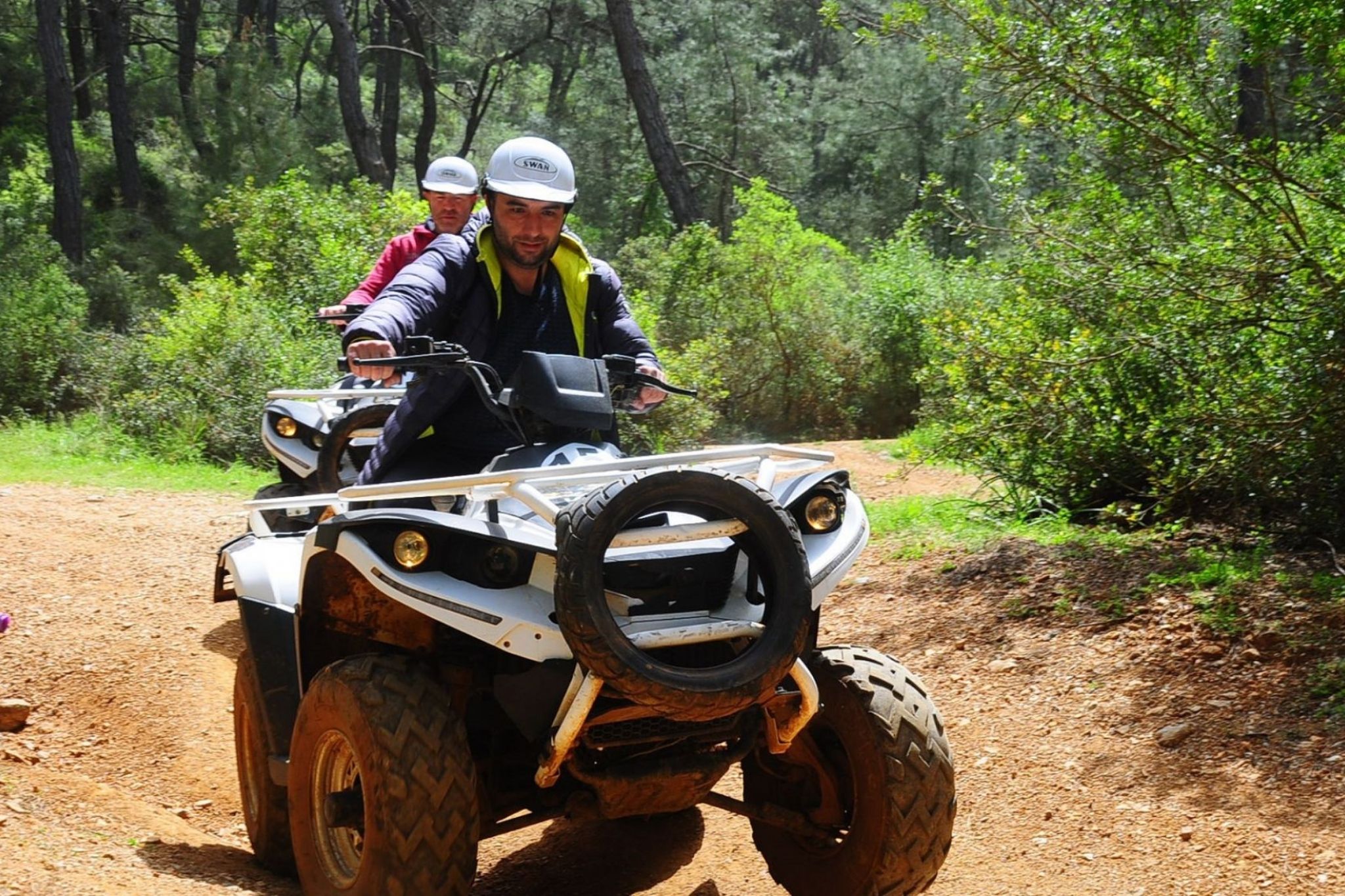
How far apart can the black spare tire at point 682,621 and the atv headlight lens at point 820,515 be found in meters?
0.38

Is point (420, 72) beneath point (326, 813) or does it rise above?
above

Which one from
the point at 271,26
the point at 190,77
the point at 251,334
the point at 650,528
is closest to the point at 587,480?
the point at 650,528

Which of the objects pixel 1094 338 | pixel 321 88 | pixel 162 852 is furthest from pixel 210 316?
pixel 321 88

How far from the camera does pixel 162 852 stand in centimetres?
425

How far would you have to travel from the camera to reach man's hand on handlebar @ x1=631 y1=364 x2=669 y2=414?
15.0 feet

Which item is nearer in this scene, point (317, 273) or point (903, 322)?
point (317, 273)

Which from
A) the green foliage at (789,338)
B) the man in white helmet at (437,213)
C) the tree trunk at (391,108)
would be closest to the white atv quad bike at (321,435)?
the man in white helmet at (437,213)

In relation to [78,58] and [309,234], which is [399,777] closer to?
[309,234]

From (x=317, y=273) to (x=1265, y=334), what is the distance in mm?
10323

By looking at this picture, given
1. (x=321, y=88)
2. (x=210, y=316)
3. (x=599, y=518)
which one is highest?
(x=321, y=88)

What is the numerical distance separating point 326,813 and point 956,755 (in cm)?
287

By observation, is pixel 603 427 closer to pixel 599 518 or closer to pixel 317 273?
pixel 599 518

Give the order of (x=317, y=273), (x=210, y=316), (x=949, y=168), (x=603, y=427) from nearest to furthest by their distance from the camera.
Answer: (x=603, y=427), (x=210, y=316), (x=317, y=273), (x=949, y=168)

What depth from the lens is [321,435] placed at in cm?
781
